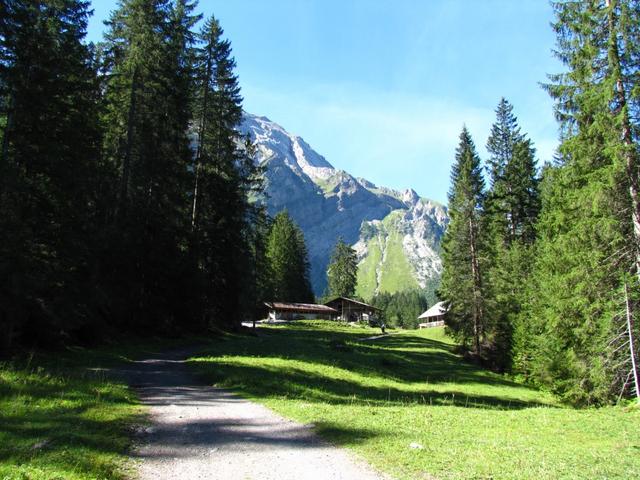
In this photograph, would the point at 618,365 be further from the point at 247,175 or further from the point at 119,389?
the point at 247,175

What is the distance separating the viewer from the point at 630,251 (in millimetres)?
16219

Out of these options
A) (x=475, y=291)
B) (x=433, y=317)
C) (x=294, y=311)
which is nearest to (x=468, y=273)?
(x=475, y=291)

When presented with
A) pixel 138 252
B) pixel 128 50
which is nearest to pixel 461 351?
pixel 138 252

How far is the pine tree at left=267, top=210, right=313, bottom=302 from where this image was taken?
275ft

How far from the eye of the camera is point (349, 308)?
320 ft

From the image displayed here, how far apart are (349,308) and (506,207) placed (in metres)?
55.2

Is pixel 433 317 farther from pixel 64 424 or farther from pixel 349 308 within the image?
pixel 64 424

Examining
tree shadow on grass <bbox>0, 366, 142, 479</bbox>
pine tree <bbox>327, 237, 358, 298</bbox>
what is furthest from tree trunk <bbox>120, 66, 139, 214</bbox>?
pine tree <bbox>327, 237, 358, 298</bbox>

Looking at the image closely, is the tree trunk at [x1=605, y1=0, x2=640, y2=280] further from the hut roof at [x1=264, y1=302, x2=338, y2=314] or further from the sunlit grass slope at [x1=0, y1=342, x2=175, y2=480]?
the hut roof at [x1=264, y1=302, x2=338, y2=314]

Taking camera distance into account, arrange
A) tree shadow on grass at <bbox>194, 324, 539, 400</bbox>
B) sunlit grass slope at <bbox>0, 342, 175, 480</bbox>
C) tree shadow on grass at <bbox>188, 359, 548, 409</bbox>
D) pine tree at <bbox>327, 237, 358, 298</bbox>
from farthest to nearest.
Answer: pine tree at <bbox>327, 237, 358, 298</bbox> < tree shadow on grass at <bbox>194, 324, 539, 400</bbox> < tree shadow on grass at <bbox>188, 359, 548, 409</bbox> < sunlit grass slope at <bbox>0, 342, 175, 480</bbox>

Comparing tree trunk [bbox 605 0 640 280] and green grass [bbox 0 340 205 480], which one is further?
tree trunk [bbox 605 0 640 280]

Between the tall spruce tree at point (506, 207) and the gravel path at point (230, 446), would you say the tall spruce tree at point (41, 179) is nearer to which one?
the gravel path at point (230, 446)

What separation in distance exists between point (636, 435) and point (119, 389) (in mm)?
12822

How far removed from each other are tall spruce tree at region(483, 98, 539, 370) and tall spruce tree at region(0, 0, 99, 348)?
32.5 meters
